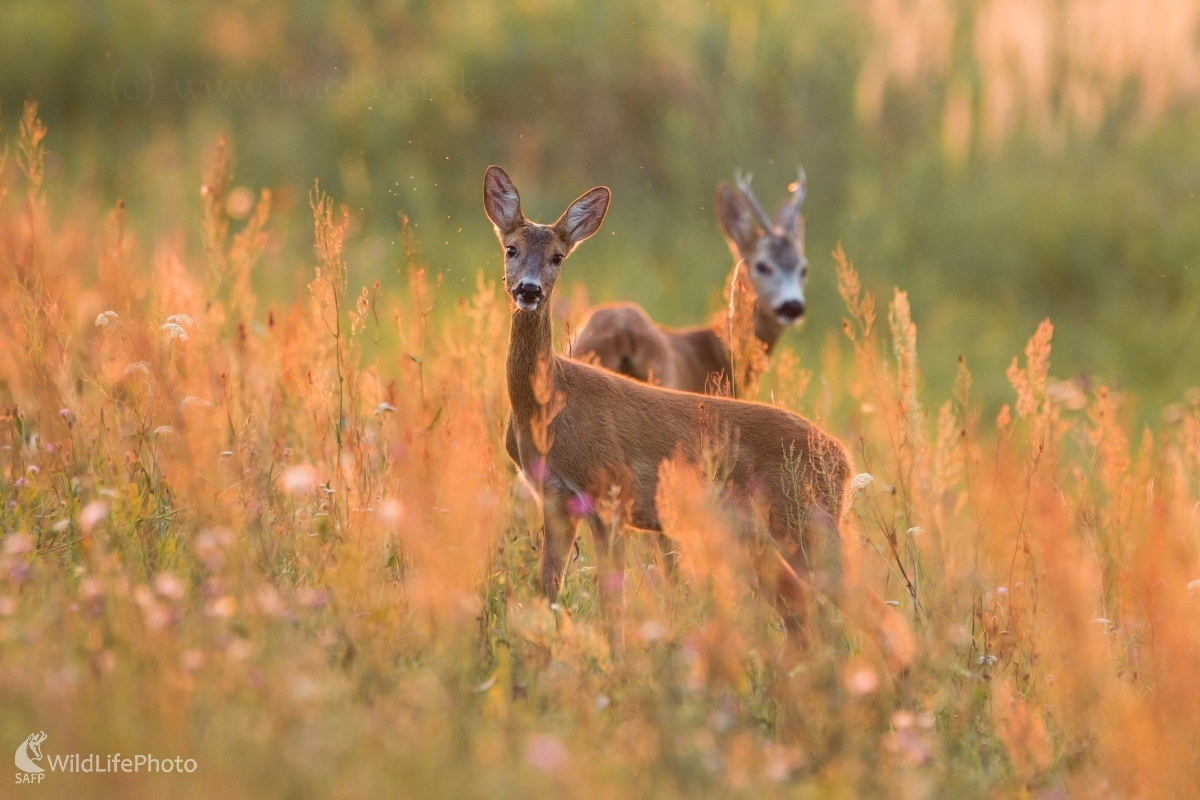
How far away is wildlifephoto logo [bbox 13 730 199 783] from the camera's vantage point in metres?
3.37

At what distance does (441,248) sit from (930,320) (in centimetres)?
428

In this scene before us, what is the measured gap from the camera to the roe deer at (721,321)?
7.82m

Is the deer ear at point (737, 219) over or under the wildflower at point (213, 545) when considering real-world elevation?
over

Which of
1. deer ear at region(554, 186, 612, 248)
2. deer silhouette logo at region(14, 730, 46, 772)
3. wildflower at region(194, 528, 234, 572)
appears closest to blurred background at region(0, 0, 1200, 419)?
deer ear at region(554, 186, 612, 248)

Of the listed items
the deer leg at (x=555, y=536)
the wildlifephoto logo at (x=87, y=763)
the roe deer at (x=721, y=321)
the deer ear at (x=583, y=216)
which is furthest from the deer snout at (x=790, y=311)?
the wildlifephoto logo at (x=87, y=763)

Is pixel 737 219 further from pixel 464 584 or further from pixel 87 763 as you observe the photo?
pixel 87 763

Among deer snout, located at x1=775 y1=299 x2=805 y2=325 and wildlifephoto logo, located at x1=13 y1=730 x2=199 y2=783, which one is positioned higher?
deer snout, located at x1=775 y1=299 x2=805 y2=325

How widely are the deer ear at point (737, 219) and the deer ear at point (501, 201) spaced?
3.75 metres

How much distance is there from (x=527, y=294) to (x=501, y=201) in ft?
2.24

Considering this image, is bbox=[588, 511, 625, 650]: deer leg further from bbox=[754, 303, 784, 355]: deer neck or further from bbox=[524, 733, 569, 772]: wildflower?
bbox=[754, 303, 784, 355]: deer neck

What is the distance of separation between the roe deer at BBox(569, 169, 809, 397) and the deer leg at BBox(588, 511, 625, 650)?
1.32 m

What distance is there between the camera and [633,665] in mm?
4133

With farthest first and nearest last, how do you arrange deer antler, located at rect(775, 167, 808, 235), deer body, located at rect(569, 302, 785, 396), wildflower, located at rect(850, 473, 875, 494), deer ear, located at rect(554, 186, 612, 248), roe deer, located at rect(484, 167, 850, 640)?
1. deer antler, located at rect(775, 167, 808, 235)
2. deer body, located at rect(569, 302, 785, 396)
3. deer ear, located at rect(554, 186, 612, 248)
4. roe deer, located at rect(484, 167, 850, 640)
5. wildflower, located at rect(850, 473, 875, 494)

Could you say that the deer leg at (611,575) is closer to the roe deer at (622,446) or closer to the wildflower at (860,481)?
the roe deer at (622,446)
